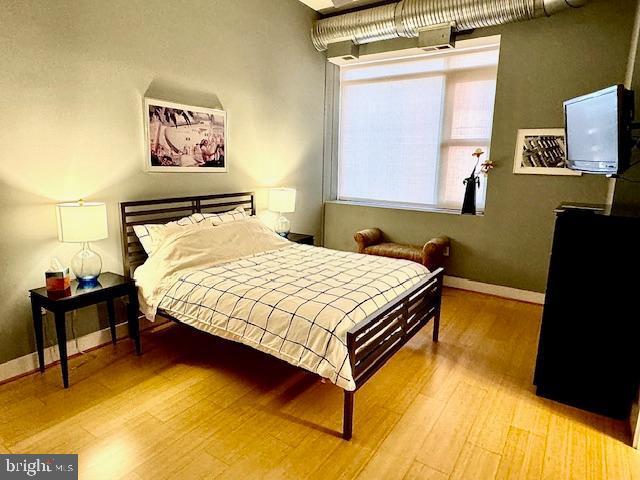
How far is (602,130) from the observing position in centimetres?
228

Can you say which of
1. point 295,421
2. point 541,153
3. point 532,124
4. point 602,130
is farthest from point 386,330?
point 532,124

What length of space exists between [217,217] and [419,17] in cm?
282

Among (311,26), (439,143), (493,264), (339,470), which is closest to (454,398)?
(339,470)

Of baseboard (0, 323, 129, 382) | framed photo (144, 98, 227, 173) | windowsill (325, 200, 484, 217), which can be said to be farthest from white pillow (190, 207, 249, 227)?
windowsill (325, 200, 484, 217)

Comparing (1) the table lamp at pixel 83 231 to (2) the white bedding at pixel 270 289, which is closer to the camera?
(2) the white bedding at pixel 270 289

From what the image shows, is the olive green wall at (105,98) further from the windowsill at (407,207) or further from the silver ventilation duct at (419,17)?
the windowsill at (407,207)

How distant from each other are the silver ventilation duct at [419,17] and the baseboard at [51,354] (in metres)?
3.83

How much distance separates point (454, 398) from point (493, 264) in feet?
7.40

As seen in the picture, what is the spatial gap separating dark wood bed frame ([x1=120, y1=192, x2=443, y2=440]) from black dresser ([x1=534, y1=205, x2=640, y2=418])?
81 cm

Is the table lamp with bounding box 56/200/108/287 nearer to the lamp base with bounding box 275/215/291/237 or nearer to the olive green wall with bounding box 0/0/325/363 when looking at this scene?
the olive green wall with bounding box 0/0/325/363

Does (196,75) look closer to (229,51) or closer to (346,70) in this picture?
(229,51)

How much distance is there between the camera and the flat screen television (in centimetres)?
209

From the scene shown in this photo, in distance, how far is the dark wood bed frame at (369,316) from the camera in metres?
2.09

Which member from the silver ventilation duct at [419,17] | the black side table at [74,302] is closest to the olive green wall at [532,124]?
the silver ventilation duct at [419,17]
